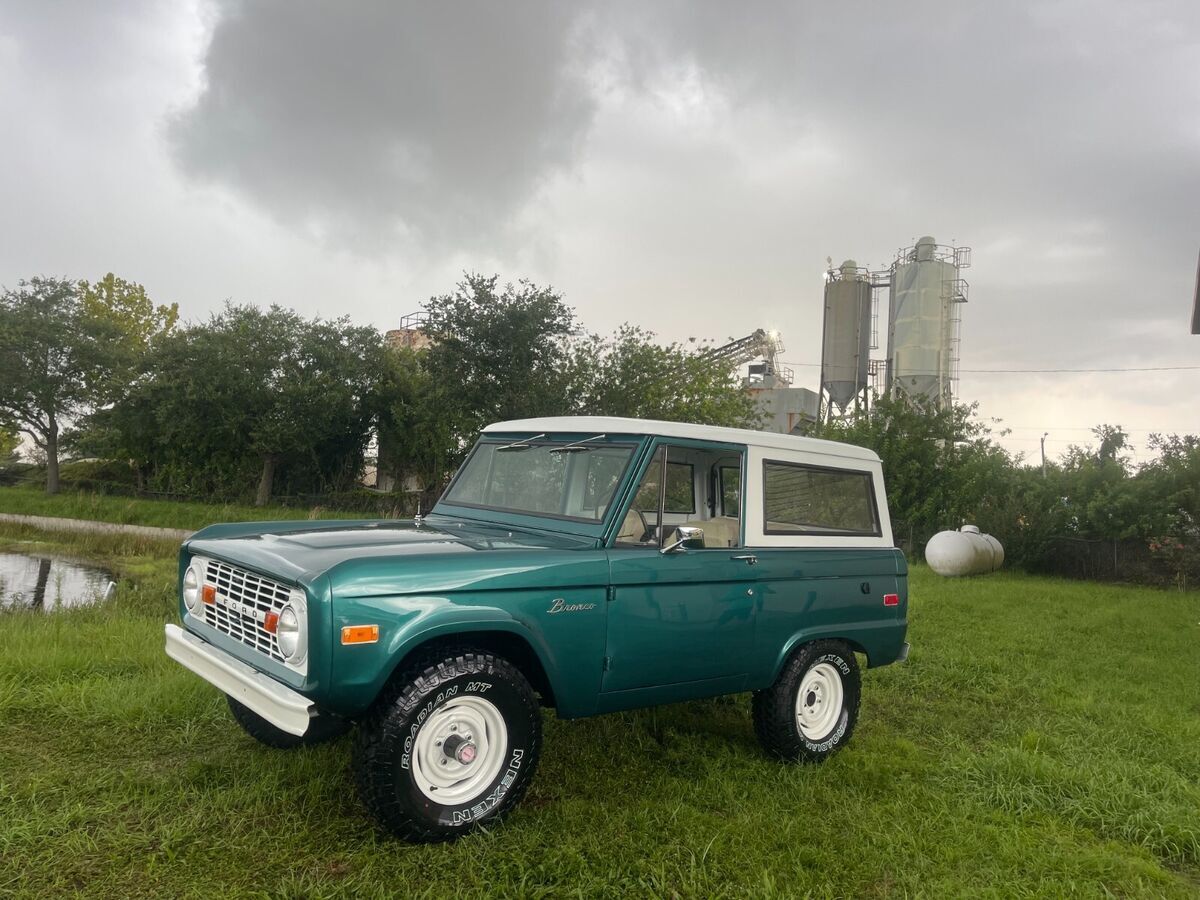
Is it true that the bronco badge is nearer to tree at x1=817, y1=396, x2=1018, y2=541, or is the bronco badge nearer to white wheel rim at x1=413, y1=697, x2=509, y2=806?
white wheel rim at x1=413, y1=697, x2=509, y2=806

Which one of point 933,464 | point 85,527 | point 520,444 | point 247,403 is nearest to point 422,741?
point 520,444

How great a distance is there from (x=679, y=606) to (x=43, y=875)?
2.95 m

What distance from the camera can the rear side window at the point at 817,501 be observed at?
194 inches

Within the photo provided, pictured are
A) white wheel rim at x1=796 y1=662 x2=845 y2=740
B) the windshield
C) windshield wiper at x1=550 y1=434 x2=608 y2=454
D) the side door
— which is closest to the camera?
the side door

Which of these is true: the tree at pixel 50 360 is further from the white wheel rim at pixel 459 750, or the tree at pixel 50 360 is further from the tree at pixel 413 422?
the white wheel rim at pixel 459 750

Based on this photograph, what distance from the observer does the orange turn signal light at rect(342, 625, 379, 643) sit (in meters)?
3.19

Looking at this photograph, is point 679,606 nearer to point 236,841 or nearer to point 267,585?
point 267,585

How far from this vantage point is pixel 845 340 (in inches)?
A: 1499

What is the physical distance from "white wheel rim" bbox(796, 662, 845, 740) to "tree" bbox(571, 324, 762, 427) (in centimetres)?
2231

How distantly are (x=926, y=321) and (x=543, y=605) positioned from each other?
35.6 m

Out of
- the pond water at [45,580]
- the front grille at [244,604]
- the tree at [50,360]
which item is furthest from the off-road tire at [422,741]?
the tree at [50,360]

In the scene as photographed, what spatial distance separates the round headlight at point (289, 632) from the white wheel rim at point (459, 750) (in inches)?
25.4

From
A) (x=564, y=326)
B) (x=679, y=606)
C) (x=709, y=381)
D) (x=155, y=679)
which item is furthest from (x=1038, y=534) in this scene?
(x=155, y=679)

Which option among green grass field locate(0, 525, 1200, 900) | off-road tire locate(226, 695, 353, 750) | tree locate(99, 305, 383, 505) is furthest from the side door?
tree locate(99, 305, 383, 505)
